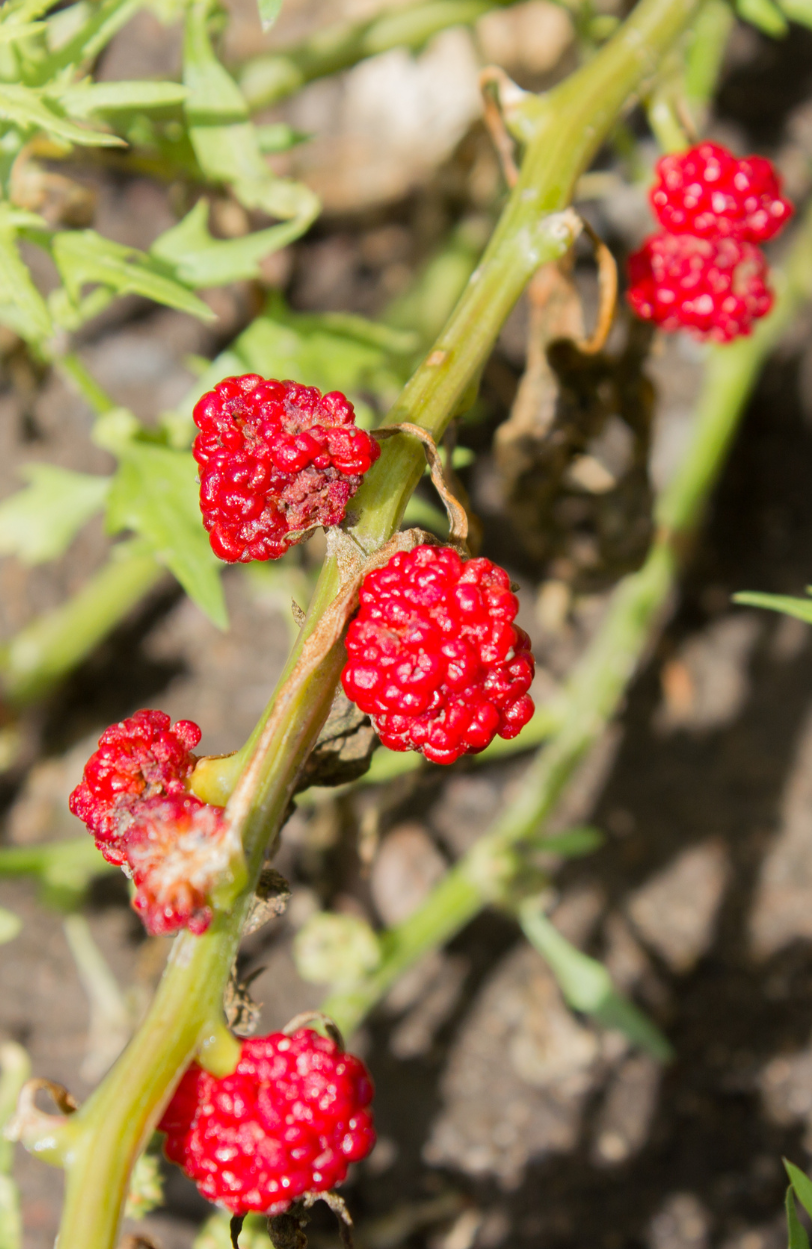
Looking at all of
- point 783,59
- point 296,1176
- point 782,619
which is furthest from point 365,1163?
point 783,59

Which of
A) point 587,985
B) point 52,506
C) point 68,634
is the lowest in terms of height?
point 587,985

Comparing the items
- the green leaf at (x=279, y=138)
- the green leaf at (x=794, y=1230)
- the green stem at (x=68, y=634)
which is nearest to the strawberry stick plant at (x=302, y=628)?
the green leaf at (x=279, y=138)

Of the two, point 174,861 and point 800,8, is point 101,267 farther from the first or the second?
point 800,8

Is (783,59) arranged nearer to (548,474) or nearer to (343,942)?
(548,474)

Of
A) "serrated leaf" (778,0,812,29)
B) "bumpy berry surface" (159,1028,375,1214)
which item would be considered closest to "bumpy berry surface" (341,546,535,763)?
"bumpy berry surface" (159,1028,375,1214)

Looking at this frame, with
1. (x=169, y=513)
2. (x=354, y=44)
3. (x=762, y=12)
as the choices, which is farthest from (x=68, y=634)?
(x=762, y=12)

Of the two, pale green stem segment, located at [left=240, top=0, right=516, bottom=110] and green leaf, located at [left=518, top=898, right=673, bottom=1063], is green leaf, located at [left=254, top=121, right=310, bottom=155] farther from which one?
green leaf, located at [left=518, top=898, right=673, bottom=1063]

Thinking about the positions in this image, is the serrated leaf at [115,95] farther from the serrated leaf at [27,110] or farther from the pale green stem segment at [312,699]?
the pale green stem segment at [312,699]
